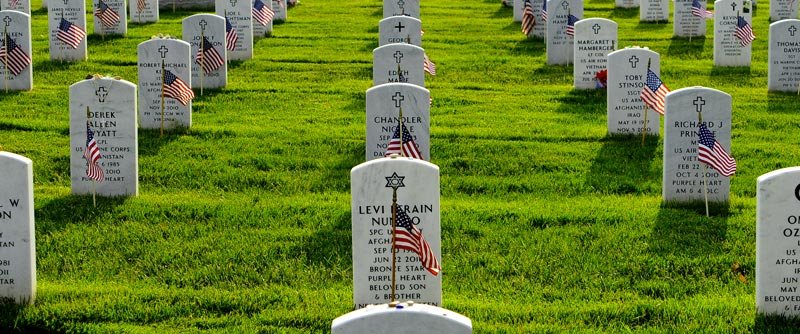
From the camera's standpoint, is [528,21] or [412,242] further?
[528,21]

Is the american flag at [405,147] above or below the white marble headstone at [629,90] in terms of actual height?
below

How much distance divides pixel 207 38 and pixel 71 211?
779 cm

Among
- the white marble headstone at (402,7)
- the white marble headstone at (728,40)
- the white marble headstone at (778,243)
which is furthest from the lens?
the white marble headstone at (402,7)

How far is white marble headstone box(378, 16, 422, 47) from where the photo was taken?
2388 cm

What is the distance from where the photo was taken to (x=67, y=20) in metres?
25.0

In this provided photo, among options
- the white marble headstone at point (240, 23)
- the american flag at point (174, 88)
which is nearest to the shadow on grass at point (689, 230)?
the american flag at point (174, 88)

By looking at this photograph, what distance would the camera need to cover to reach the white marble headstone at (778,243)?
10.8 m

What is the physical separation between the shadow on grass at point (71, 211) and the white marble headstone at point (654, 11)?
709 inches

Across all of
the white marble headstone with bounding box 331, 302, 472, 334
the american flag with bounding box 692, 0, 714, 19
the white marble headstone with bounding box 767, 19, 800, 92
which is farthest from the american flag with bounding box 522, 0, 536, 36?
the white marble headstone with bounding box 331, 302, 472, 334

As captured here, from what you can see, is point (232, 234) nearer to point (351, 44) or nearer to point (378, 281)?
point (378, 281)

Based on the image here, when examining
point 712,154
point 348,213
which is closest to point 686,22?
point 712,154

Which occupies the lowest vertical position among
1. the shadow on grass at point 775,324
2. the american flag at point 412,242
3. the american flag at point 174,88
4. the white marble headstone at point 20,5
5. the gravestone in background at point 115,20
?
the shadow on grass at point 775,324

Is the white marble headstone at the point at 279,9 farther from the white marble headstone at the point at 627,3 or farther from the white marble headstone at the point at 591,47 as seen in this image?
the white marble headstone at the point at 591,47

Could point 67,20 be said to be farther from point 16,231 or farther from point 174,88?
point 16,231
